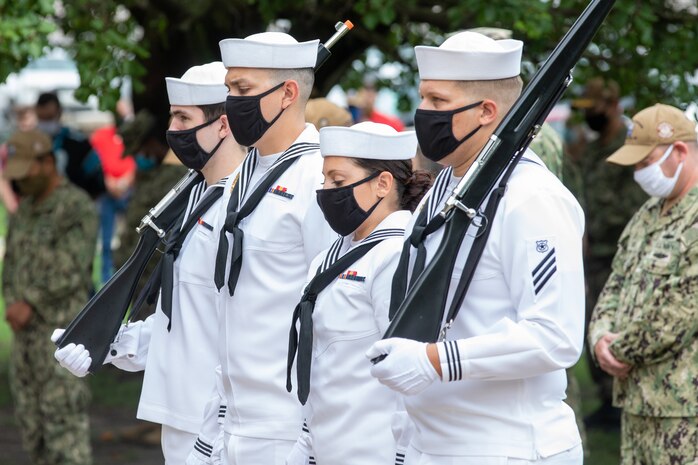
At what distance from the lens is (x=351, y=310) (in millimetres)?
3846

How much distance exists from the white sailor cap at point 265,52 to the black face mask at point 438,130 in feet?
3.19

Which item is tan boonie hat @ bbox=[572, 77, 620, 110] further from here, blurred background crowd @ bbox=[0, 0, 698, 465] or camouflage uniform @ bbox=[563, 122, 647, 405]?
camouflage uniform @ bbox=[563, 122, 647, 405]

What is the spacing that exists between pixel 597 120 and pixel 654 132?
3.91 metres

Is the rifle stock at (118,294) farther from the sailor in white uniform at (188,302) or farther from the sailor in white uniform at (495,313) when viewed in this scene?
the sailor in white uniform at (495,313)

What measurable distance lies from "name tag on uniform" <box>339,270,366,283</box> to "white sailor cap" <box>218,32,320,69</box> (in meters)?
0.86

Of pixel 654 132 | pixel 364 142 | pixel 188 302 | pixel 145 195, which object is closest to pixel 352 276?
pixel 364 142

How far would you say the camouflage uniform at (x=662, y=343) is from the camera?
17.1ft

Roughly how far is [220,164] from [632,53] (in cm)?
347

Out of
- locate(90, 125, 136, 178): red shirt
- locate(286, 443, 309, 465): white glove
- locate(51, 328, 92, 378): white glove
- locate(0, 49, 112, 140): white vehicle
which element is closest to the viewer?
locate(286, 443, 309, 465): white glove

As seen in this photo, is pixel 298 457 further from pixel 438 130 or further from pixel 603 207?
pixel 603 207

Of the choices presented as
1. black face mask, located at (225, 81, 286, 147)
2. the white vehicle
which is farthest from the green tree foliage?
the white vehicle

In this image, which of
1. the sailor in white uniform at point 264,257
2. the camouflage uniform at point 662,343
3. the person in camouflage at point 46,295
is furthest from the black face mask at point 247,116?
Result: the person in camouflage at point 46,295

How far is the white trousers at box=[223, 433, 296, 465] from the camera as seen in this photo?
13.9 ft

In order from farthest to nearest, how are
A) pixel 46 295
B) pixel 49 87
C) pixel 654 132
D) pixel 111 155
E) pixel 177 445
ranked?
pixel 49 87 < pixel 111 155 < pixel 46 295 < pixel 654 132 < pixel 177 445
